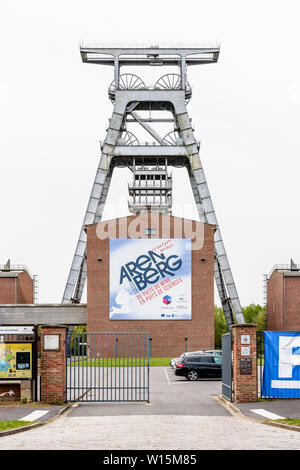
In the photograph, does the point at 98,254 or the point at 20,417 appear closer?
the point at 20,417

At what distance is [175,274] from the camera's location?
62469mm

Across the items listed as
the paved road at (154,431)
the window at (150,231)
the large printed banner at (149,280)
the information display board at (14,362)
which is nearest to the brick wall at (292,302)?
the large printed banner at (149,280)

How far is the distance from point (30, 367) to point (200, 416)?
6162 millimetres

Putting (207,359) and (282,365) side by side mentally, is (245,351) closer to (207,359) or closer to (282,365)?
(282,365)

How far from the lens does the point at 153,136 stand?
68875 mm

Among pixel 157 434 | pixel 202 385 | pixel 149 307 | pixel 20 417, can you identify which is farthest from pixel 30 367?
pixel 149 307

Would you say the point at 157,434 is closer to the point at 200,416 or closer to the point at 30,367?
the point at 200,416

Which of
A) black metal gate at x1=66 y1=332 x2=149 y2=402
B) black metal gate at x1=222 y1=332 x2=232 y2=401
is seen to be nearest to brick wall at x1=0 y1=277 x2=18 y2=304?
black metal gate at x1=66 y1=332 x2=149 y2=402

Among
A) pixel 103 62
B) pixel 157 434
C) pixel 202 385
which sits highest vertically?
pixel 103 62

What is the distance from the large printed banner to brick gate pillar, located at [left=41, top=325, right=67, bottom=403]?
3987 centimetres

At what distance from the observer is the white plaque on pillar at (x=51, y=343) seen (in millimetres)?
21781

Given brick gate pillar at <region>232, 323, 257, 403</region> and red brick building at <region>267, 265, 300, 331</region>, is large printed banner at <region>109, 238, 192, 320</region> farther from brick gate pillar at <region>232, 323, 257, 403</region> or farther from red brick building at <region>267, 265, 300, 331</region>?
brick gate pillar at <region>232, 323, 257, 403</region>

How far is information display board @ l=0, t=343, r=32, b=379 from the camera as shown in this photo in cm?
2180

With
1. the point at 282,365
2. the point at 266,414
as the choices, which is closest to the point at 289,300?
the point at 282,365
